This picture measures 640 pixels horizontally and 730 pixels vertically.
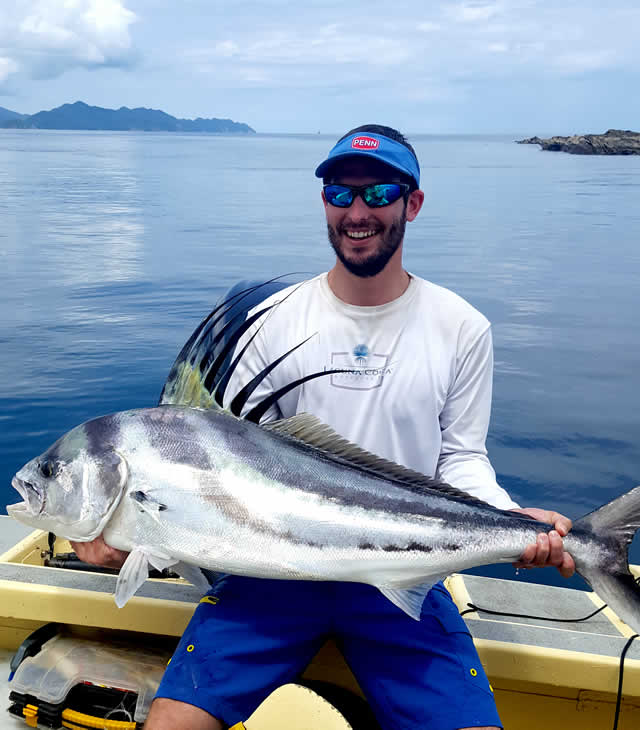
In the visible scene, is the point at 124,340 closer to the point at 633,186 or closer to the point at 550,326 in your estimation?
the point at 550,326

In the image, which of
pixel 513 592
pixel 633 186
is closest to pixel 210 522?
pixel 513 592

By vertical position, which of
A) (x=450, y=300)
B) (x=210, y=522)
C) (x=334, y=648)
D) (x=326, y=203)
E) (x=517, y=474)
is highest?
(x=326, y=203)

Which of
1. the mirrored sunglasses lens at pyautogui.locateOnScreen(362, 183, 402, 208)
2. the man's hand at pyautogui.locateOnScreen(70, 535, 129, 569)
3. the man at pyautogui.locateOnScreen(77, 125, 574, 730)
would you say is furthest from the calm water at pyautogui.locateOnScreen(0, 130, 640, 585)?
the man's hand at pyautogui.locateOnScreen(70, 535, 129, 569)

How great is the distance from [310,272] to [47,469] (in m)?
9.03

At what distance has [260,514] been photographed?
2.08 m

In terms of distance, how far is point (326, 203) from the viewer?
2.80 metres

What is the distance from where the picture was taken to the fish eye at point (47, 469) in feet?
6.99

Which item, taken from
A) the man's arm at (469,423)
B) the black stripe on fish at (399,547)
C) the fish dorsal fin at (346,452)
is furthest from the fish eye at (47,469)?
the man's arm at (469,423)

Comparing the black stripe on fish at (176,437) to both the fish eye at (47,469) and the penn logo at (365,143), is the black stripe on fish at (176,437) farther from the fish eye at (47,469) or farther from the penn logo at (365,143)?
the penn logo at (365,143)

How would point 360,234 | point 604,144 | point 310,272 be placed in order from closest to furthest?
point 360,234, point 310,272, point 604,144

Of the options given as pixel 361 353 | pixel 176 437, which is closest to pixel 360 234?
pixel 361 353

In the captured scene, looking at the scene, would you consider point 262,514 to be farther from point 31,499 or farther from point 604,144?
point 604,144

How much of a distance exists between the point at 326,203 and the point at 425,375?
75cm

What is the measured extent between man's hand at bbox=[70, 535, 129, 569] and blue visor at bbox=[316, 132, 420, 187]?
4.86 ft
